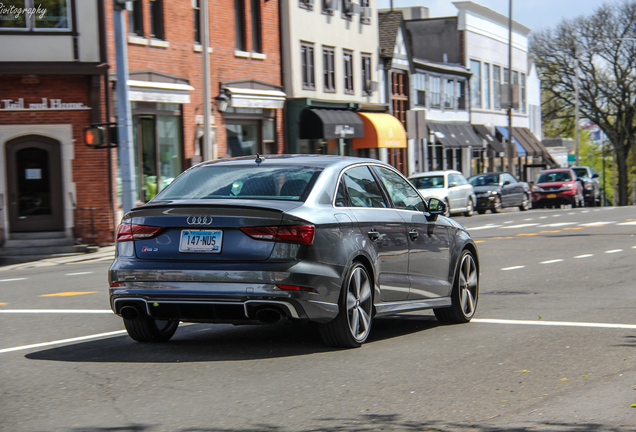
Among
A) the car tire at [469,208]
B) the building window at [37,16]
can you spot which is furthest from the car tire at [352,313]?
the car tire at [469,208]

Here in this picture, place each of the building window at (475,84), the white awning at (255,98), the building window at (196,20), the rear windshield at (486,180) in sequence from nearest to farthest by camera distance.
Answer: the building window at (196,20)
the white awning at (255,98)
the rear windshield at (486,180)
the building window at (475,84)

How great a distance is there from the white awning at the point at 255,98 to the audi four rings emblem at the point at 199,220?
910 inches

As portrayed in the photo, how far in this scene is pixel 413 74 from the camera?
163 feet

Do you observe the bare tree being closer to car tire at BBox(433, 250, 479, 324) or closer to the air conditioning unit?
the air conditioning unit

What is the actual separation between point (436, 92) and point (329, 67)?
15.9 metres

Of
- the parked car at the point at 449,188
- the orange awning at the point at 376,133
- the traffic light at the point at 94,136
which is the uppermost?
the orange awning at the point at 376,133

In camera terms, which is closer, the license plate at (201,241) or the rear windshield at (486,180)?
the license plate at (201,241)

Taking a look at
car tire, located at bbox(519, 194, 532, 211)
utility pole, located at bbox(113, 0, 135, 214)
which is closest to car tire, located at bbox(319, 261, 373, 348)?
utility pole, located at bbox(113, 0, 135, 214)

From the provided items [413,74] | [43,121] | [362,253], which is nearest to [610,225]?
[43,121]

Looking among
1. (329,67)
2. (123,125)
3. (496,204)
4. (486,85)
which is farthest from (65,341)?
(486,85)

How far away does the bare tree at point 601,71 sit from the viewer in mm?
60250

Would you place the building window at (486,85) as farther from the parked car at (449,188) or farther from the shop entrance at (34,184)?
the shop entrance at (34,184)

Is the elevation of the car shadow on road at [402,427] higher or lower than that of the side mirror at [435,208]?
lower

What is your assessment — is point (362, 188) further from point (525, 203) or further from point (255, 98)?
point (525, 203)
